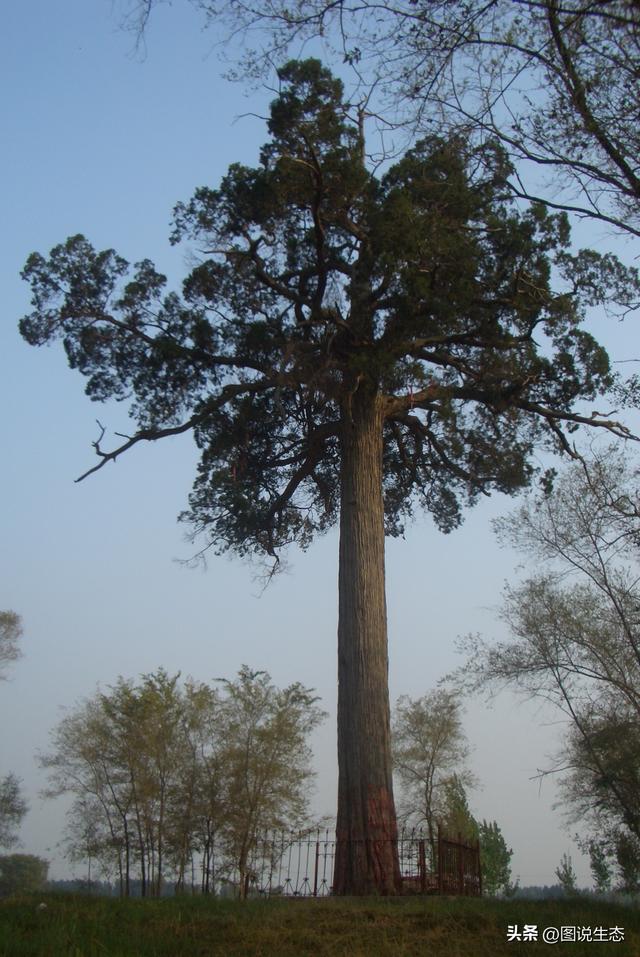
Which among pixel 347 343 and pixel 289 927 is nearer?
pixel 289 927

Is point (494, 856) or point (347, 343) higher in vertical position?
point (347, 343)

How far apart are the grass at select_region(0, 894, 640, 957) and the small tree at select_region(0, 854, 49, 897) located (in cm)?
4038

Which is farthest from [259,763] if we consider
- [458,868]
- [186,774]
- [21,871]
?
[21,871]

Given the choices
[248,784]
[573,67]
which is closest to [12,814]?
[248,784]

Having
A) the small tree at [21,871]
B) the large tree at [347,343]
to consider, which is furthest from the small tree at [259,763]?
the small tree at [21,871]

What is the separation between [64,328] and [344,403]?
4.61m

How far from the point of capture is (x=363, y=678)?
10508mm

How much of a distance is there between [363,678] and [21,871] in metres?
46.5

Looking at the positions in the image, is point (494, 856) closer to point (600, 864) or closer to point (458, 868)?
point (600, 864)

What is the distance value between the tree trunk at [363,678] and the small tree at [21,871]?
38317mm

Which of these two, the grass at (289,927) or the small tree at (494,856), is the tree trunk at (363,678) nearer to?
Result: the grass at (289,927)

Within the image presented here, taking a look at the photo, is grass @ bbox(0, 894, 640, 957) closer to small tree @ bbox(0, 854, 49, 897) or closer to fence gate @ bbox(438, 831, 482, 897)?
fence gate @ bbox(438, 831, 482, 897)

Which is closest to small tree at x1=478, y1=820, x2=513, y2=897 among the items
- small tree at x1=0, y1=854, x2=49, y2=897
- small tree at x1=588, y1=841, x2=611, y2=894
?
small tree at x1=588, y1=841, x2=611, y2=894

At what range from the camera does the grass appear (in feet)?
17.9
